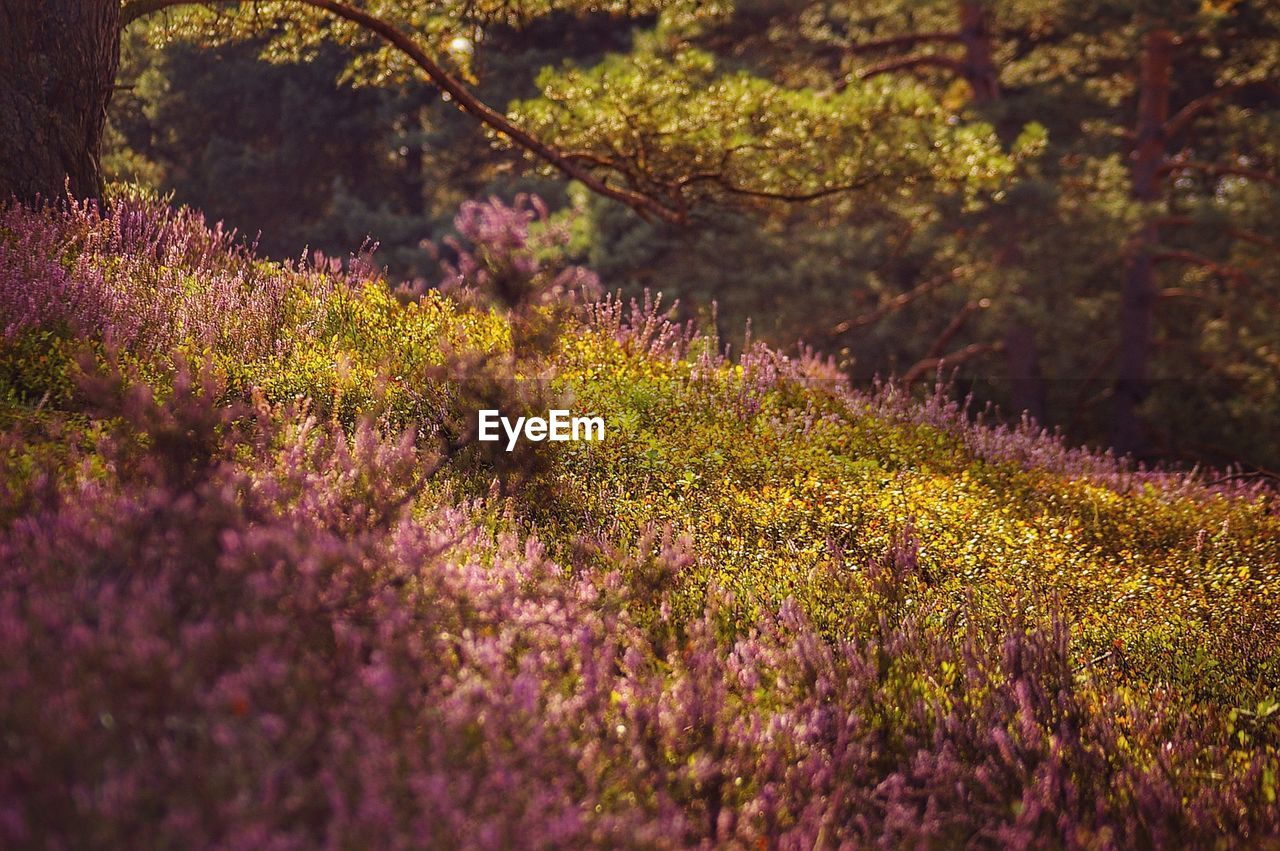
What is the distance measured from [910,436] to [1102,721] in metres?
3.97

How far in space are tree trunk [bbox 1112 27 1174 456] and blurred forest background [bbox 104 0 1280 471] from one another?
0.05 m

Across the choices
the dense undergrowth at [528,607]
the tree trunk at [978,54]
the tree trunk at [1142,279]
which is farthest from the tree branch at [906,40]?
the dense undergrowth at [528,607]

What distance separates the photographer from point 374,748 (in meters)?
2.24

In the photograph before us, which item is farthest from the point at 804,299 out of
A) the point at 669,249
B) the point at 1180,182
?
the point at 1180,182

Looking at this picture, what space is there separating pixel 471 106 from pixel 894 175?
406 centimetres

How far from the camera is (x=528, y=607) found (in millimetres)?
3105

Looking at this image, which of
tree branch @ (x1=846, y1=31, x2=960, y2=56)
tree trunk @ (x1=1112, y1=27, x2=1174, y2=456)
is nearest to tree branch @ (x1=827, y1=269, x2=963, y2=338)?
tree trunk @ (x1=1112, y1=27, x2=1174, y2=456)

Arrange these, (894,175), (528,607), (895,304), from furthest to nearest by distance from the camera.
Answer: (895,304)
(894,175)
(528,607)

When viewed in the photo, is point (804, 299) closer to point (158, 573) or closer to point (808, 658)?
point (808, 658)

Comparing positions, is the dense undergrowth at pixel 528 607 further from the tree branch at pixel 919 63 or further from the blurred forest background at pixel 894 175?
the tree branch at pixel 919 63

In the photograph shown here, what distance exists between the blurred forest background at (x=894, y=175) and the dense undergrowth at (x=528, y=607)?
3.69 meters

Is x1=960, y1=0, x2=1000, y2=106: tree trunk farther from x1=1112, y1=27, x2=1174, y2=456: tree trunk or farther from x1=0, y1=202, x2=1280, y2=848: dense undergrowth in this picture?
x1=0, y1=202, x2=1280, y2=848: dense undergrowth

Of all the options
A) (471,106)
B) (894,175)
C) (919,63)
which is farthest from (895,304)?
(471,106)

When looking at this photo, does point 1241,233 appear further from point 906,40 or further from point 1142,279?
point 906,40
